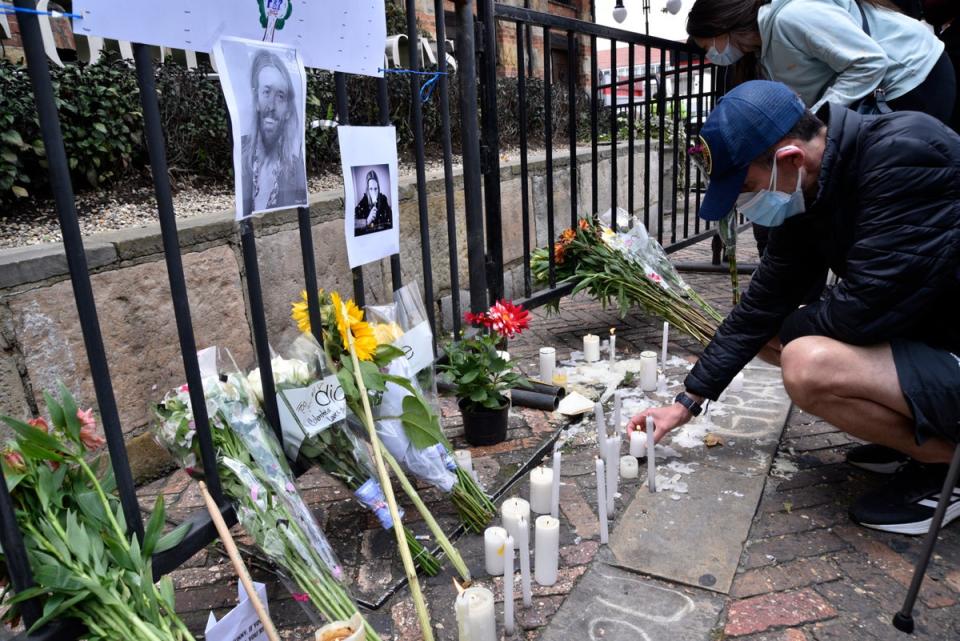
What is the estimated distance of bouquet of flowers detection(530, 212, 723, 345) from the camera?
369cm

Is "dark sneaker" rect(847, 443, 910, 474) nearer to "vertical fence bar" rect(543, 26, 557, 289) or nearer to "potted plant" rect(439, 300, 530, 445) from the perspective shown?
"potted plant" rect(439, 300, 530, 445)

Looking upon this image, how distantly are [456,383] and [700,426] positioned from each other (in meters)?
1.02

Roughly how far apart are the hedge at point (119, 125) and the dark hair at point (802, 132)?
1.32 m

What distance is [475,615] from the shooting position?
5.02 feet

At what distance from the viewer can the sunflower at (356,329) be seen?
1.92 m

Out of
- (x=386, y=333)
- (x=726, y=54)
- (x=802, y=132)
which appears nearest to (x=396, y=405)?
(x=386, y=333)

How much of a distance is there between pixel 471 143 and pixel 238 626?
2.09 meters

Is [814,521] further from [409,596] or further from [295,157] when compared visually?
[295,157]

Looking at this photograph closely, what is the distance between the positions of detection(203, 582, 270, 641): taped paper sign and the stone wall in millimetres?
715

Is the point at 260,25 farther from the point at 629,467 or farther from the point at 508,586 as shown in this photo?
the point at 629,467

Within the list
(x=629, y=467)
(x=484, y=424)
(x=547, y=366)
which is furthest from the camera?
(x=547, y=366)

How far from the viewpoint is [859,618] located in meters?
1.72

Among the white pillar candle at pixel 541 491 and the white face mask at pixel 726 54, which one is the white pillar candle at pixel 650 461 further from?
the white face mask at pixel 726 54

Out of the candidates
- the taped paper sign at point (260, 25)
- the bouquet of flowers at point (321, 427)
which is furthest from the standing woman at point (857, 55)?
the bouquet of flowers at point (321, 427)
